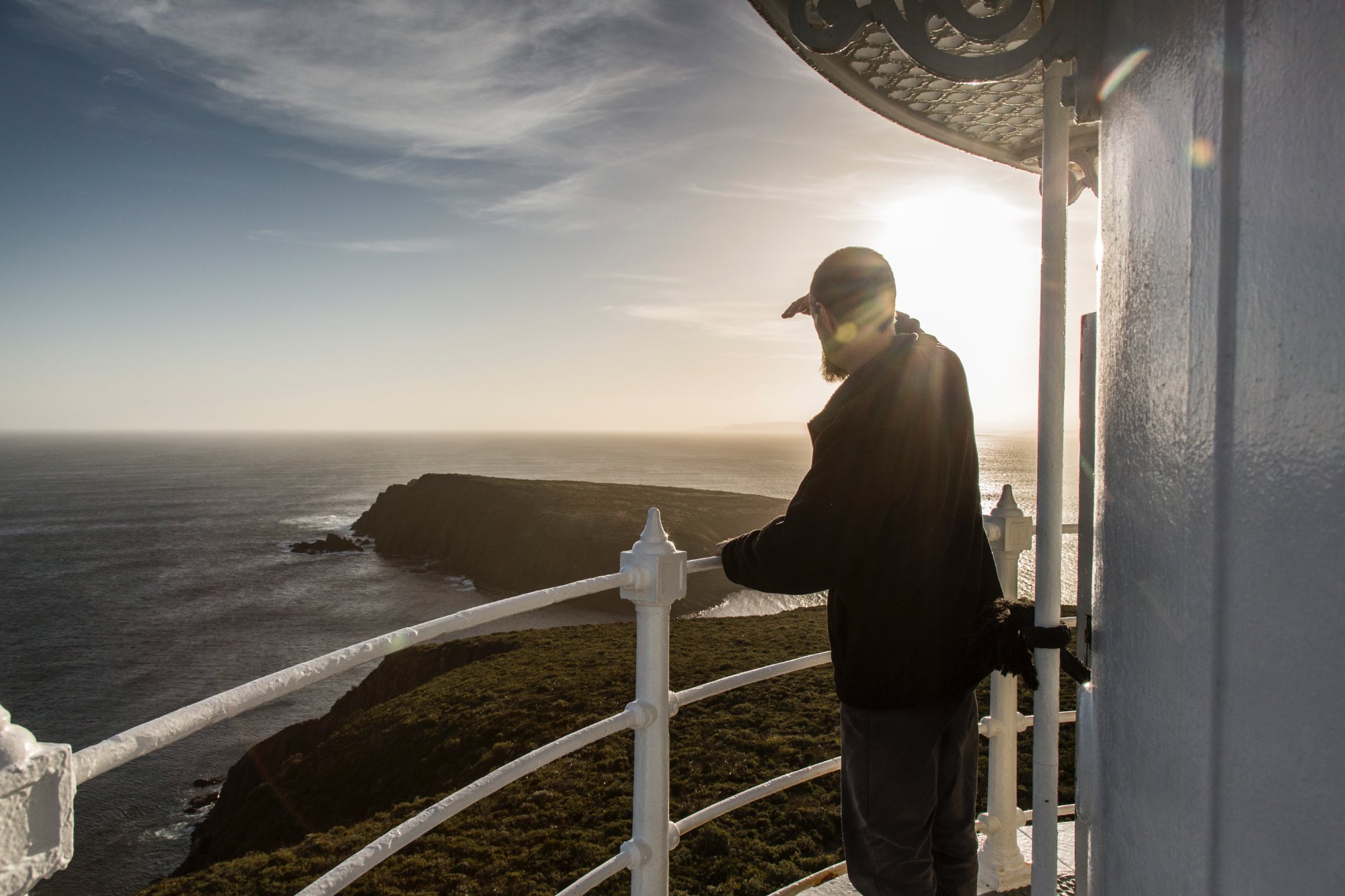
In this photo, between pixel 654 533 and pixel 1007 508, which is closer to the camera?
pixel 654 533

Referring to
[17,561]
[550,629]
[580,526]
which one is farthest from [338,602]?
[17,561]

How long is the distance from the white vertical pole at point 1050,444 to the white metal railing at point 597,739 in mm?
424

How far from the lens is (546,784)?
11.4m

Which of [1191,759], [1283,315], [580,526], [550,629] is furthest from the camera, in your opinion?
[580,526]

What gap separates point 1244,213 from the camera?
0.74 m

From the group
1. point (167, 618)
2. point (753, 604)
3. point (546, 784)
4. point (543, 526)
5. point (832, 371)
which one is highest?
point (832, 371)

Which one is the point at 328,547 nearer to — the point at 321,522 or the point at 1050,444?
the point at 321,522

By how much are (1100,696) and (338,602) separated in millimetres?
48501

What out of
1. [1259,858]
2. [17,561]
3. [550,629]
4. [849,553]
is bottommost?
[17,561]

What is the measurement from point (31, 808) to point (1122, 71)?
160 cm

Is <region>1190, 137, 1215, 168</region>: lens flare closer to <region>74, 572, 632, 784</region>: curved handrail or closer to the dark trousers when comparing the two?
<region>74, 572, 632, 784</region>: curved handrail

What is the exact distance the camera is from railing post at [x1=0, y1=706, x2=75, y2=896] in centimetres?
86

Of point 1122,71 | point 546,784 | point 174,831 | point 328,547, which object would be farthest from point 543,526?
point 1122,71

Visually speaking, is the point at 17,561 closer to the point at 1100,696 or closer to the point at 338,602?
the point at 338,602
